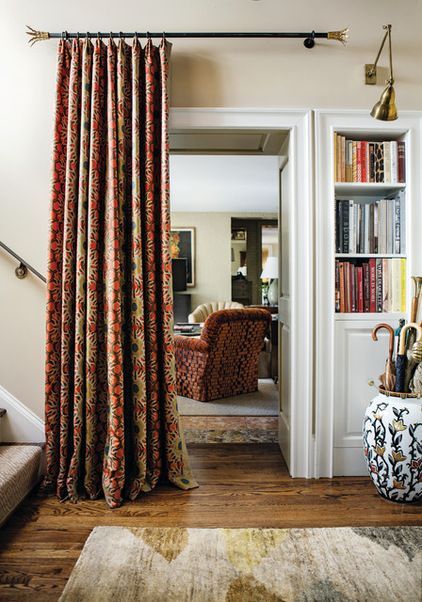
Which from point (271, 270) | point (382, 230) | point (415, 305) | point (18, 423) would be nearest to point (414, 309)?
point (415, 305)

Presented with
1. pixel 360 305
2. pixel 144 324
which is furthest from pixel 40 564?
pixel 360 305

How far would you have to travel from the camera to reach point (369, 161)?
2.50 metres

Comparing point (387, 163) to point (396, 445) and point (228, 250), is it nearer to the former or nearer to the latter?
point (396, 445)

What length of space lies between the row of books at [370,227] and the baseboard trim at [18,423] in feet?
6.48

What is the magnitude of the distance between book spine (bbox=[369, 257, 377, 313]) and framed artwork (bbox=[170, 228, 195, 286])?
5.65 meters

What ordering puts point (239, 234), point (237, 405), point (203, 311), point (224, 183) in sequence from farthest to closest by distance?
point (239, 234) → point (203, 311) → point (224, 183) → point (237, 405)

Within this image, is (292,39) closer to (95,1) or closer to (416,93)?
(416,93)

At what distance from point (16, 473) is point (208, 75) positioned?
2.29m

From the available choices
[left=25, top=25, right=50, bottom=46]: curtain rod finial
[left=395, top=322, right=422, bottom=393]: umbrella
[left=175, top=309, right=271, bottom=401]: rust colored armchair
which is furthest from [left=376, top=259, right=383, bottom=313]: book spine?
[left=25, top=25, right=50, bottom=46]: curtain rod finial

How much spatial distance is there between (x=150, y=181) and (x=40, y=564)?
5.81 feet

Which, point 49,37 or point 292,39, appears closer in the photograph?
point 49,37

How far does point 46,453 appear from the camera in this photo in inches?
92.9

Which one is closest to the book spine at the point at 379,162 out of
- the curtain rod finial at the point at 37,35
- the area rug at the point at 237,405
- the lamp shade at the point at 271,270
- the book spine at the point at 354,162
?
the book spine at the point at 354,162

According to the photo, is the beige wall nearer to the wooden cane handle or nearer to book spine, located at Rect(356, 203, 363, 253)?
book spine, located at Rect(356, 203, 363, 253)
